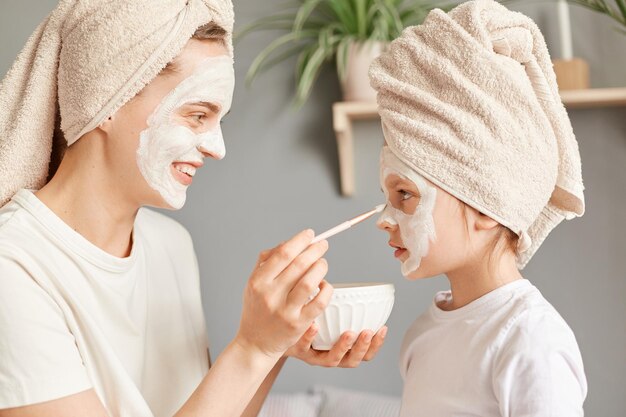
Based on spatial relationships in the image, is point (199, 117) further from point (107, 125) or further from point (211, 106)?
point (107, 125)

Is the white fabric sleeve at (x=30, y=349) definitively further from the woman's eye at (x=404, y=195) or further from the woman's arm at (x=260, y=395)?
the woman's eye at (x=404, y=195)

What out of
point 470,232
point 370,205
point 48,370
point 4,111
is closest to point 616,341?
point 370,205

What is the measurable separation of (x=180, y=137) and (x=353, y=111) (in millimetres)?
554

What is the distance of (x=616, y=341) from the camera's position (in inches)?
72.0

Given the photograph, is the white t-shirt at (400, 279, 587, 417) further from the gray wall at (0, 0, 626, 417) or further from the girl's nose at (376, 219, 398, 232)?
the gray wall at (0, 0, 626, 417)

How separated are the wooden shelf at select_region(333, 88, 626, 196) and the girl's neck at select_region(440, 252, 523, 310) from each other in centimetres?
58

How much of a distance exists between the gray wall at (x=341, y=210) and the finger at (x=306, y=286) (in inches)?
33.4

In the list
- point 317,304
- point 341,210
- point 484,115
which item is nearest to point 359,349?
point 317,304

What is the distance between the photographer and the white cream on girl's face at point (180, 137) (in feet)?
4.35

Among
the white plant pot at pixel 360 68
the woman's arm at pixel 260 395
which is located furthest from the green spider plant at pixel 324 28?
the woman's arm at pixel 260 395

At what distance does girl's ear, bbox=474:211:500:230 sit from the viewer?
1.22 meters

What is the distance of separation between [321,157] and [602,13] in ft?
2.41

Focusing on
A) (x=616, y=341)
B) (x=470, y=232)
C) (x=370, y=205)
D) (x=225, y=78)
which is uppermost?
(x=225, y=78)

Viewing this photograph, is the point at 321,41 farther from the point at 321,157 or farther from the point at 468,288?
the point at 468,288
